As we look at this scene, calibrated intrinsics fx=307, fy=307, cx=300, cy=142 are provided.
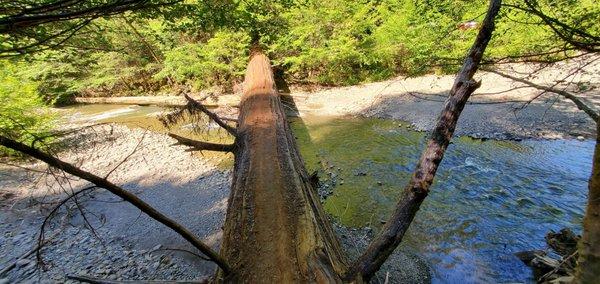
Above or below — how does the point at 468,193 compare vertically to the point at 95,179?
below

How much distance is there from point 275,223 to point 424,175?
4.01ft

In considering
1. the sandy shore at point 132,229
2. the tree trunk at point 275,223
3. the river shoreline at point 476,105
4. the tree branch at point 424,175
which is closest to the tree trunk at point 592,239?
the tree branch at point 424,175

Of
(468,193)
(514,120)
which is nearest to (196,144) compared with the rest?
(468,193)

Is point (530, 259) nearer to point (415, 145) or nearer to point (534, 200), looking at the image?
point (534, 200)

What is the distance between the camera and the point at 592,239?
1.35m

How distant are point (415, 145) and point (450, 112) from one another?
536cm

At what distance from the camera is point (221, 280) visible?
200 centimetres

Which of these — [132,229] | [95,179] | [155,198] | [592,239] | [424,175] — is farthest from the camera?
[155,198]

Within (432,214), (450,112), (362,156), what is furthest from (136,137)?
(450,112)

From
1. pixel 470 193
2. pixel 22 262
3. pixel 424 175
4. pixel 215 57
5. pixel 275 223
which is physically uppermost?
pixel 215 57

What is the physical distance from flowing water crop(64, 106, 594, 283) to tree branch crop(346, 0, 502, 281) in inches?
80.3

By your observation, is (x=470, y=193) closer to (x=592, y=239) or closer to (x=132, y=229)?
(x=592, y=239)

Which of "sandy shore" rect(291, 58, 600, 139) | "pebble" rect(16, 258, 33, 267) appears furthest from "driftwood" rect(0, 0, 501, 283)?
"sandy shore" rect(291, 58, 600, 139)

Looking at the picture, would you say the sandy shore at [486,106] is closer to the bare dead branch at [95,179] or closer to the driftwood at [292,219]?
the driftwood at [292,219]
